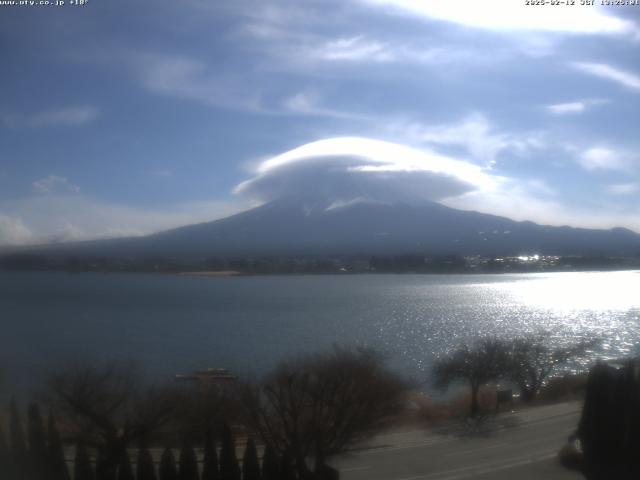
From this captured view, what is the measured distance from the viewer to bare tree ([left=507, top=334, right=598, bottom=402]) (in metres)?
9.77

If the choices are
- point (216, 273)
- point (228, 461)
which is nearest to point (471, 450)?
point (228, 461)

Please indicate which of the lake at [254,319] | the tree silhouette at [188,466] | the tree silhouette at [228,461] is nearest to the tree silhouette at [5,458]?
the tree silhouette at [188,466]

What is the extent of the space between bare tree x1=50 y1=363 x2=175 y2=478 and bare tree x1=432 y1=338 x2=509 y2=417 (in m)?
4.59

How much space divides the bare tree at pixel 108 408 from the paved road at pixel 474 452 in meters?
1.97

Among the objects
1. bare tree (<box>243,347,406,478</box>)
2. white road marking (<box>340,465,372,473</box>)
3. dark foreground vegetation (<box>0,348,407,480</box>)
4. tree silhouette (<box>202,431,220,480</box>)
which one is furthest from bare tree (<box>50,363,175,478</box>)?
white road marking (<box>340,465,372,473</box>)

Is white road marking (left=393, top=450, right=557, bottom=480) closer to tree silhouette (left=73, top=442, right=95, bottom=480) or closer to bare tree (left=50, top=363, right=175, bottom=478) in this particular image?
bare tree (left=50, top=363, right=175, bottom=478)

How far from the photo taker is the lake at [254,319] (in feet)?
31.0

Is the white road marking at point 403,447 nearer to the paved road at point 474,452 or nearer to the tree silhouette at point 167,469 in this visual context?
the paved road at point 474,452

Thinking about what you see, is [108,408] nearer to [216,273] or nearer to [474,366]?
[474,366]

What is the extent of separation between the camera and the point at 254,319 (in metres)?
13.0

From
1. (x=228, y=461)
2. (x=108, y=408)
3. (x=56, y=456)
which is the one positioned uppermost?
(x=108, y=408)

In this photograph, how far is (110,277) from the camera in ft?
45.9

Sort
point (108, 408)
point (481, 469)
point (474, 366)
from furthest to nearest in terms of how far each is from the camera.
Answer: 1. point (474, 366)
2. point (108, 408)
3. point (481, 469)

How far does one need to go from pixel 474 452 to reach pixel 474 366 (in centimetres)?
323
